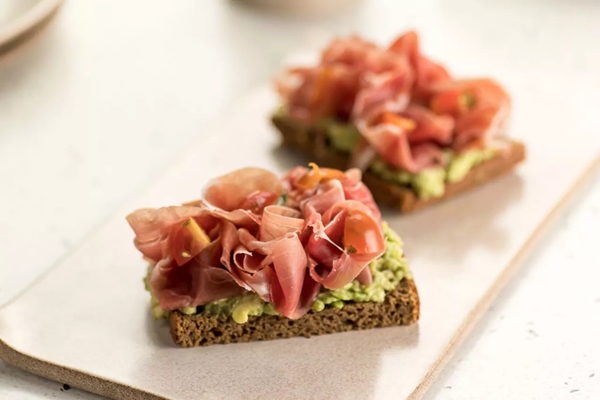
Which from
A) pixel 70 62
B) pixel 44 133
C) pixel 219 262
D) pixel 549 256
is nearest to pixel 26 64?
pixel 70 62

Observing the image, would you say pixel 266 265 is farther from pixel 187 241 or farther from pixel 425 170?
pixel 425 170

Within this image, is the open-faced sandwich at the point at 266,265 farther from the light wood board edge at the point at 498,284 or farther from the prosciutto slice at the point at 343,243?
the light wood board edge at the point at 498,284

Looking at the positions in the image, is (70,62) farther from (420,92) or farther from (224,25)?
(420,92)

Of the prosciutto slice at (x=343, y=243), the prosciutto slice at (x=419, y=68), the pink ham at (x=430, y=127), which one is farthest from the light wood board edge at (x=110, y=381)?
the prosciutto slice at (x=419, y=68)

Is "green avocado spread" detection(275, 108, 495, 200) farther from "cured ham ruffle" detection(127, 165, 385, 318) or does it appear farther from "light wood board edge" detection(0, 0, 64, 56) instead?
"light wood board edge" detection(0, 0, 64, 56)

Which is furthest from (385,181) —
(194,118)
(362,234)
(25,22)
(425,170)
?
(25,22)

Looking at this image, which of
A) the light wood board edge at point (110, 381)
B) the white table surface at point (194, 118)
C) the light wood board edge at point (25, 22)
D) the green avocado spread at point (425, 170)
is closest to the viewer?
the light wood board edge at point (110, 381)
